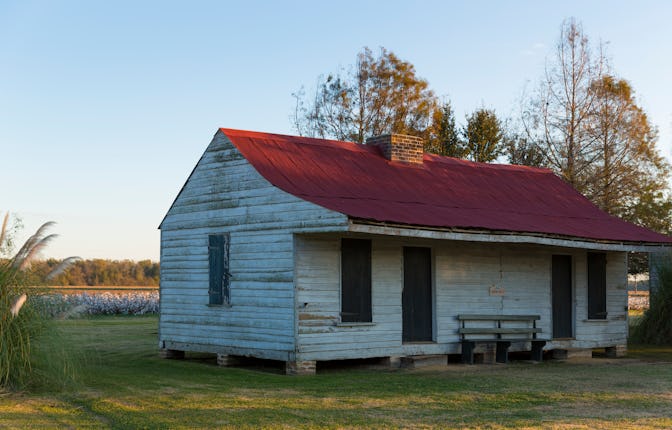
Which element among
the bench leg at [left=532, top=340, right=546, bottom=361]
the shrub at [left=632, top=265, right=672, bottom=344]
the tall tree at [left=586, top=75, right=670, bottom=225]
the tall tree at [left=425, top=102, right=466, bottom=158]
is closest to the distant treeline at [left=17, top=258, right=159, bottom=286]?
the tall tree at [left=425, top=102, right=466, bottom=158]

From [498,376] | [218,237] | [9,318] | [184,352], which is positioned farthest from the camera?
[184,352]

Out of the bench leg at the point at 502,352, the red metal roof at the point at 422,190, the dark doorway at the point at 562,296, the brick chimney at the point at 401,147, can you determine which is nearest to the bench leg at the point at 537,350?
the bench leg at the point at 502,352

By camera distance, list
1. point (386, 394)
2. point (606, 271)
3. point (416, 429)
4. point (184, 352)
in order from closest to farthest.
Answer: point (416, 429)
point (386, 394)
point (184, 352)
point (606, 271)

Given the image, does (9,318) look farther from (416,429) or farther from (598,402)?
(598,402)

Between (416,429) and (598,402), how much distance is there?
3.45 meters

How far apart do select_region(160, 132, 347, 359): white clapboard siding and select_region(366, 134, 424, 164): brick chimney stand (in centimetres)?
408

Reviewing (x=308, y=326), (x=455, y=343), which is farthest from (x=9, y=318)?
(x=455, y=343)

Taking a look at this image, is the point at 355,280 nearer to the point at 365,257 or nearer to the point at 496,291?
the point at 365,257

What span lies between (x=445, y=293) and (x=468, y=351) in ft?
3.98

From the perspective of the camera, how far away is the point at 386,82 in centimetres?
4203

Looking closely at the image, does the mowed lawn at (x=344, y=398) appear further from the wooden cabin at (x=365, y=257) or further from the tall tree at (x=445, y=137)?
the tall tree at (x=445, y=137)

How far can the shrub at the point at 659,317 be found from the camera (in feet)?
74.1

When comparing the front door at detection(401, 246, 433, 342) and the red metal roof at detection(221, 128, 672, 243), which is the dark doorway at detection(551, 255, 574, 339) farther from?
the front door at detection(401, 246, 433, 342)

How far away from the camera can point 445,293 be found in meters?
17.2
